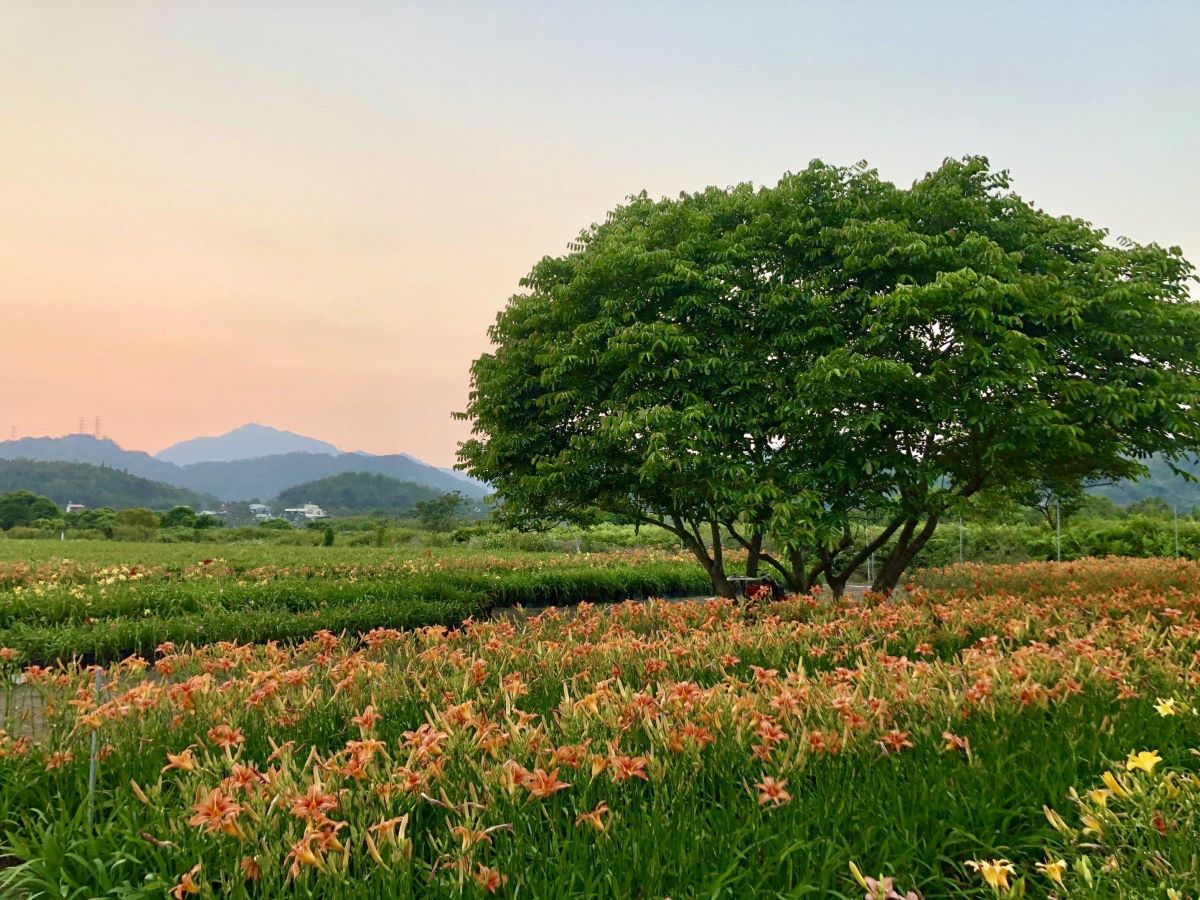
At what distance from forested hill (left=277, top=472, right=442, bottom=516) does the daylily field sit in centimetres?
11848

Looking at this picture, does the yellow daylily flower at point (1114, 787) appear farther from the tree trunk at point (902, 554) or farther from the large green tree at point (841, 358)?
the tree trunk at point (902, 554)

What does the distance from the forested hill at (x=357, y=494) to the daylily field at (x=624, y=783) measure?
118485 mm

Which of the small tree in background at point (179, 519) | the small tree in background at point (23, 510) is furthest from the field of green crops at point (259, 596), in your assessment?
the small tree in background at point (23, 510)

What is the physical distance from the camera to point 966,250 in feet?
26.5

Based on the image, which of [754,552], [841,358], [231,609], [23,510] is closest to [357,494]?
[23,510]

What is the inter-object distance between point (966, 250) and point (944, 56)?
3.31 m

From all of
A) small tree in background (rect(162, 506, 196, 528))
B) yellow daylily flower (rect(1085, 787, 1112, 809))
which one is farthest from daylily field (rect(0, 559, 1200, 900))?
small tree in background (rect(162, 506, 196, 528))

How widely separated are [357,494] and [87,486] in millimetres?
39773

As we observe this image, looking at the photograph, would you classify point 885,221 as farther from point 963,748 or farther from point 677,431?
point 963,748

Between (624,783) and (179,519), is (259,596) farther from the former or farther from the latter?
(179,519)

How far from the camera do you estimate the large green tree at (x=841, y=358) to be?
25.1ft

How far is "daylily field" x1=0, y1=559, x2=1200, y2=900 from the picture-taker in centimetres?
215

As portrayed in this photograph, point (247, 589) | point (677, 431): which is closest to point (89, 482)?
point (247, 589)

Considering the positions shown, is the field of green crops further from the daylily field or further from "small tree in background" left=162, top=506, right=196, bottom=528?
"small tree in background" left=162, top=506, right=196, bottom=528
